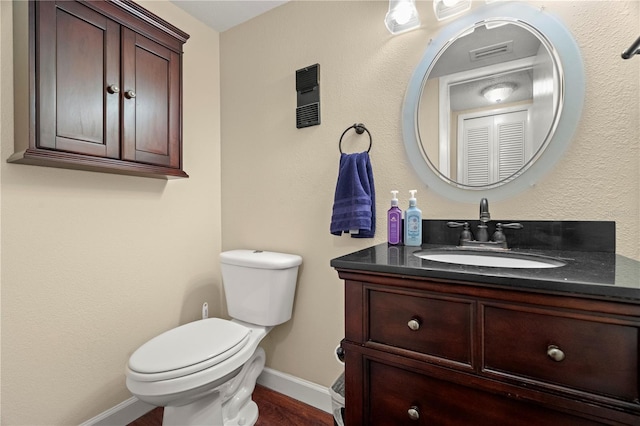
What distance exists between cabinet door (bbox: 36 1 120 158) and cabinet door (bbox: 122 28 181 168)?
0.04m

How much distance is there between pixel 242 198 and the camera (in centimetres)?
187

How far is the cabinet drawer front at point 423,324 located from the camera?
693 mm

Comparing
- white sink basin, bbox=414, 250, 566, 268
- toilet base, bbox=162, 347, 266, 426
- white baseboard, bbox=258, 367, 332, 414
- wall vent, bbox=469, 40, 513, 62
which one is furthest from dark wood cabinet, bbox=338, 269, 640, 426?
wall vent, bbox=469, 40, 513, 62

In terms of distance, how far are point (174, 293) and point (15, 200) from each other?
0.85 m

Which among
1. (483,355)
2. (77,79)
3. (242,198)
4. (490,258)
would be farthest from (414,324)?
(77,79)

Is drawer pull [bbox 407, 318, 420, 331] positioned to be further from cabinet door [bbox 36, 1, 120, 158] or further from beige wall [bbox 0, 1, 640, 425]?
cabinet door [bbox 36, 1, 120, 158]

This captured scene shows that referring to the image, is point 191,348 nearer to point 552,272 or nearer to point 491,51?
point 552,272

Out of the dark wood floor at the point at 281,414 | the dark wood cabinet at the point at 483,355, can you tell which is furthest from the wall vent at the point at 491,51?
the dark wood floor at the point at 281,414

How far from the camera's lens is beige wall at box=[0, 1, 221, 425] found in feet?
3.73

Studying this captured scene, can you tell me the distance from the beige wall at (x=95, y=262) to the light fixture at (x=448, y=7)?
142 cm

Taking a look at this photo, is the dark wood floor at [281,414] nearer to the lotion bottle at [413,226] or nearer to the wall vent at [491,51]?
the lotion bottle at [413,226]

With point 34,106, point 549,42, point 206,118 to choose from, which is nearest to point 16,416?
point 34,106

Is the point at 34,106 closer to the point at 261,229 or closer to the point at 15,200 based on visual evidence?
the point at 15,200

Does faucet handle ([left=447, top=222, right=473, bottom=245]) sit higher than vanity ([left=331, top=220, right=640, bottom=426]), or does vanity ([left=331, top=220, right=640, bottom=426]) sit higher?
faucet handle ([left=447, top=222, right=473, bottom=245])
